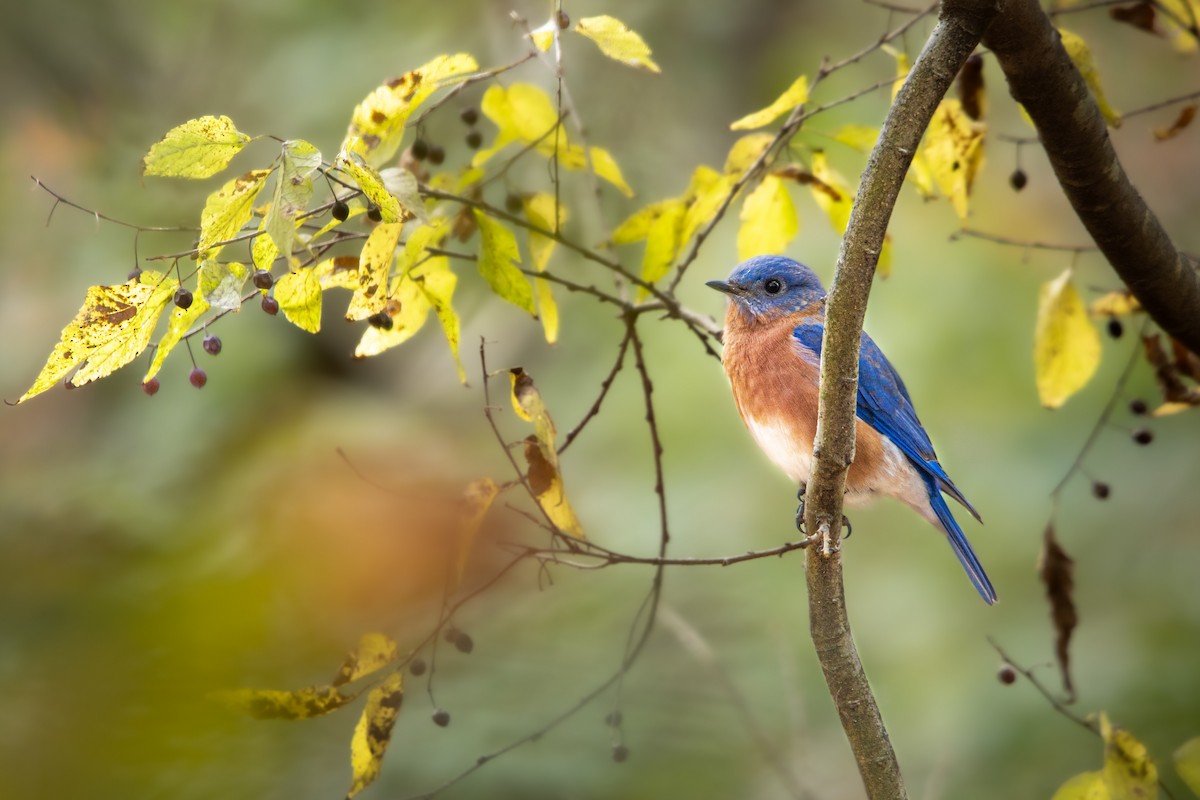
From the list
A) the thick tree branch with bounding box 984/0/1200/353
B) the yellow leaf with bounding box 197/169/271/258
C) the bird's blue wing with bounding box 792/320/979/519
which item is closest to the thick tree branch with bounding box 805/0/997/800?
the thick tree branch with bounding box 984/0/1200/353

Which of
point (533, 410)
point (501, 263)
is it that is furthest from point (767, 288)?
point (533, 410)

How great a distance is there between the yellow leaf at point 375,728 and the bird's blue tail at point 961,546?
1743 mm

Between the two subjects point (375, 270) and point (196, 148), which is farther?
point (375, 270)

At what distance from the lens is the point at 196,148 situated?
2.07 metres

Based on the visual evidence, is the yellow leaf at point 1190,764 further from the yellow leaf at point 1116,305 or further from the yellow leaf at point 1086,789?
the yellow leaf at point 1116,305

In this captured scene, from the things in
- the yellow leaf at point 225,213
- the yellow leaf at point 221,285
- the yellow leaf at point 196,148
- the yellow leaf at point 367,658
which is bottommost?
the yellow leaf at point 367,658

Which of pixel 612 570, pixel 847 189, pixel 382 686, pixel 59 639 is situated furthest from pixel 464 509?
pixel 612 570

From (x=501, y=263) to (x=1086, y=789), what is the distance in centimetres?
159

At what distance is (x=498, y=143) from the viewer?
288 centimetres

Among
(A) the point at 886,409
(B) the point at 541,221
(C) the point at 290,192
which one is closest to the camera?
(C) the point at 290,192

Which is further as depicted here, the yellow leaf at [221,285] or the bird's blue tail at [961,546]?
the bird's blue tail at [961,546]

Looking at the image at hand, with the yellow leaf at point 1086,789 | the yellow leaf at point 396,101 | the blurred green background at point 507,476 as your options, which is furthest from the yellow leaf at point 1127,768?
the yellow leaf at point 396,101

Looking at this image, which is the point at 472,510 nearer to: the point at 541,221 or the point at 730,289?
the point at 541,221

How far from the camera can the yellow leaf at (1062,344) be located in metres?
3.06
